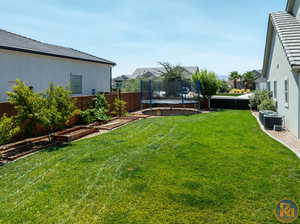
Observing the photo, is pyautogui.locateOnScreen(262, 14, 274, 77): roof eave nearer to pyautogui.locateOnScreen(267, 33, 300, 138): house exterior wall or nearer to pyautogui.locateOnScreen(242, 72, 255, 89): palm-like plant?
pyautogui.locateOnScreen(267, 33, 300, 138): house exterior wall

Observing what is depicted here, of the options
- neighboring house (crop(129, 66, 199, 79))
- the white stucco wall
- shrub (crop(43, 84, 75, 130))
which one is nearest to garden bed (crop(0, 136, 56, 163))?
shrub (crop(43, 84, 75, 130))

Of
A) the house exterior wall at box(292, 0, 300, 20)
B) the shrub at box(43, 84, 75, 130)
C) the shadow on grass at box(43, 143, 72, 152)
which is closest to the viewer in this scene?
the shadow on grass at box(43, 143, 72, 152)

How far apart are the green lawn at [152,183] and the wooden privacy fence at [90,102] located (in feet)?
8.28

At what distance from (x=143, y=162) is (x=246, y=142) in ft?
12.9


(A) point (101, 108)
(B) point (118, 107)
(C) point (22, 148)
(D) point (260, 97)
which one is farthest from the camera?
(D) point (260, 97)

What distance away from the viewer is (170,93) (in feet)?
77.1

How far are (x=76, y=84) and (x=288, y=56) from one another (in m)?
11.9

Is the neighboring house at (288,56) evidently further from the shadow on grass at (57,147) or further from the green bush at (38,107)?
the green bush at (38,107)

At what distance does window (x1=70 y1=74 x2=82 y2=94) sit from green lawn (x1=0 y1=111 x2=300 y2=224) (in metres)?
7.68

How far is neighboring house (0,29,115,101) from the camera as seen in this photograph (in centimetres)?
1058

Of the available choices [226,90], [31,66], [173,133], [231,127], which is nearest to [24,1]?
[31,66]

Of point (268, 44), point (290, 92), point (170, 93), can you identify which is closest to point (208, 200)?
point (290, 92)

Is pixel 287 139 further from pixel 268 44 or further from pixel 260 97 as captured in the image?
pixel 268 44

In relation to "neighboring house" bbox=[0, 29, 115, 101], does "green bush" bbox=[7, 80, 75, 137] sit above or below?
below
